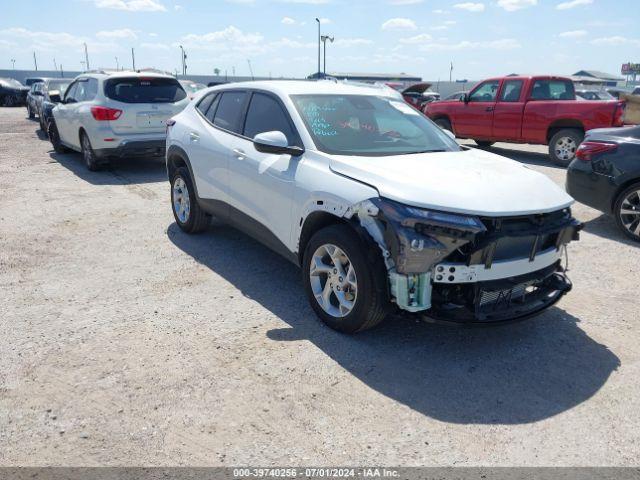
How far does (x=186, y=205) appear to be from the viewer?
6195mm


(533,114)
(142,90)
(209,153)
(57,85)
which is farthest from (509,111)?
(57,85)

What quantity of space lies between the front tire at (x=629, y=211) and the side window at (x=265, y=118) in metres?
4.26

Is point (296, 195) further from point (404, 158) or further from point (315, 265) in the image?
point (404, 158)

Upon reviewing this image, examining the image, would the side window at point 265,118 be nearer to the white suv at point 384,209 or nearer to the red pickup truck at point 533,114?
the white suv at point 384,209

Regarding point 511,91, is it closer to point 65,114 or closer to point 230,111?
point 230,111

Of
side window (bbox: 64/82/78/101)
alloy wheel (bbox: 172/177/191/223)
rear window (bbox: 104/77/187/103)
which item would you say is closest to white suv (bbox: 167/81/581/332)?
alloy wheel (bbox: 172/177/191/223)

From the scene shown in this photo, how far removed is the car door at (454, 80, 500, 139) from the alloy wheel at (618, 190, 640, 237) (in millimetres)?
6591

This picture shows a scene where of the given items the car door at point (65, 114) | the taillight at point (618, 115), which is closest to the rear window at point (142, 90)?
the car door at point (65, 114)

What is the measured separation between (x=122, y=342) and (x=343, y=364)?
1.59 m

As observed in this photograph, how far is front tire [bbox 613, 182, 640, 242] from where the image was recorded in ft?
20.2

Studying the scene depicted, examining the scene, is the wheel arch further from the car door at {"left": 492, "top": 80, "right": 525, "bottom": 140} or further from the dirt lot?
the dirt lot

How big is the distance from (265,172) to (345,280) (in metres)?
1.30

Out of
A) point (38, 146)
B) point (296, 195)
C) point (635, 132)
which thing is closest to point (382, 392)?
point (296, 195)

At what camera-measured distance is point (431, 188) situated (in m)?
3.42
